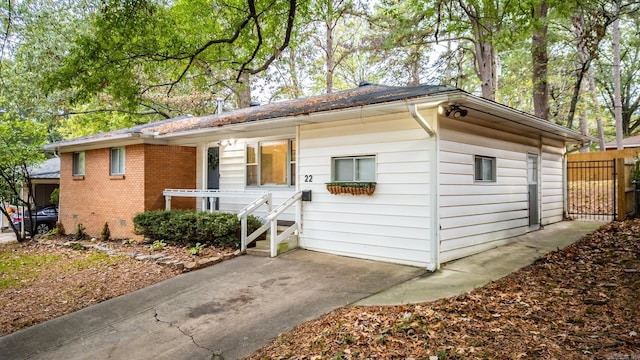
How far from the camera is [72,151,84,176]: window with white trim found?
12758 millimetres

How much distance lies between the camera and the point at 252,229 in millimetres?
8438

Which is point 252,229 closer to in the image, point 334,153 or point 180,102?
point 334,153

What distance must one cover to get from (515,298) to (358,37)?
20991 mm

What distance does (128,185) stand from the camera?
1075cm

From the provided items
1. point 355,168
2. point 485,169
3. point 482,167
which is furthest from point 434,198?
point 485,169

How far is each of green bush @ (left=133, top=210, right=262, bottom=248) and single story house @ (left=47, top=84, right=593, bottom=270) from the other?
577mm

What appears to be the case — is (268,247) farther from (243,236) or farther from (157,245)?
(157,245)

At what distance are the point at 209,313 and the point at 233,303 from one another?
382 mm

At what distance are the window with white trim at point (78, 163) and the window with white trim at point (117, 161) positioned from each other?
209cm

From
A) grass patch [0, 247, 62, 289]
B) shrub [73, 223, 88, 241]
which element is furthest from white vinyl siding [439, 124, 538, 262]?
shrub [73, 223, 88, 241]

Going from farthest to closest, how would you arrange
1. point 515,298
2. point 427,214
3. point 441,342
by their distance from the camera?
point 427,214, point 515,298, point 441,342

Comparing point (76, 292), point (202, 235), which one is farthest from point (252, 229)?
point (76, 292)

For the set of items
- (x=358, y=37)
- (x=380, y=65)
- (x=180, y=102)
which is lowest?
(x=180, y=102)

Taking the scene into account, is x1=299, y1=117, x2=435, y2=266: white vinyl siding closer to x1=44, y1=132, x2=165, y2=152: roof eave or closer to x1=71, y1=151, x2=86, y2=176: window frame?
x1=44, y1=132, x2=165, y2=152: roof eave
